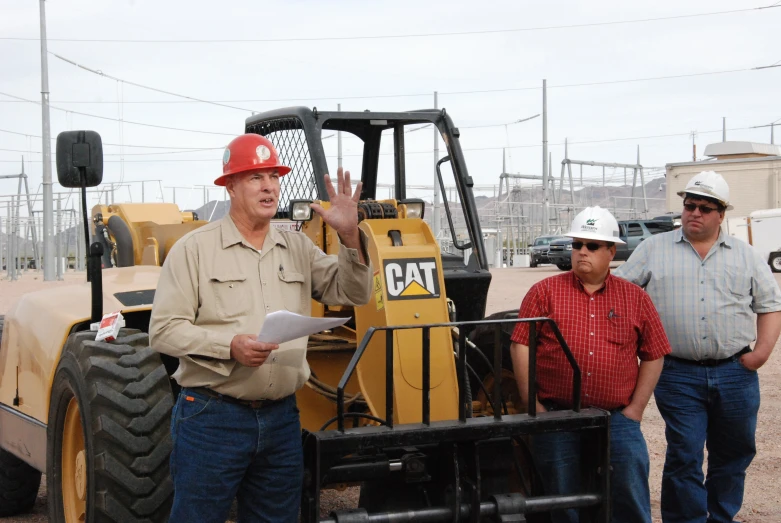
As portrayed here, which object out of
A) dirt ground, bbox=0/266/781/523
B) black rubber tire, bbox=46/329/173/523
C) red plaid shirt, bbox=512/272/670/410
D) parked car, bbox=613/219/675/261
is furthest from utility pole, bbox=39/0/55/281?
red plaid shirt, bbox=512/272/670/410

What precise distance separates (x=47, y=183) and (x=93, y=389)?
27.9 meters

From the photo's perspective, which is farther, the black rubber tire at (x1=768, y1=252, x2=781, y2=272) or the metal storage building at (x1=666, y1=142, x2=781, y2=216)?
the metal storage building at (x1=666, y1=142, x2=781, y2=216)

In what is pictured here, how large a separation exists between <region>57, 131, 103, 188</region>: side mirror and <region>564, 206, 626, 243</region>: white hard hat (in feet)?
7.87

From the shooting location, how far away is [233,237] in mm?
3715

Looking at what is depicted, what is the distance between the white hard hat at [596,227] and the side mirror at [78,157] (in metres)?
2.40

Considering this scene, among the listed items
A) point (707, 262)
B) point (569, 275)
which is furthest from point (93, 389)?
point (707, 262)

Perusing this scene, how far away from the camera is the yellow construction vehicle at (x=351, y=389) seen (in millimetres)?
4051

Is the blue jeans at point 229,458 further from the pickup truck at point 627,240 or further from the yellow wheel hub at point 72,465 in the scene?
the pickup truck at point 627,240

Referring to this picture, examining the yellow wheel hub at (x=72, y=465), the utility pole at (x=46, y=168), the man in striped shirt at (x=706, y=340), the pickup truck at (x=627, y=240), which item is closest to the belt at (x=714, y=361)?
the man in striped shirt at (x=706, y=340)

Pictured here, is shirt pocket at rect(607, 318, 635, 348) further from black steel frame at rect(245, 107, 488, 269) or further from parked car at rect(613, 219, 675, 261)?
parked car at rect(613, 219, 675, 261)

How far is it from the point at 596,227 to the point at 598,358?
2.03 ft

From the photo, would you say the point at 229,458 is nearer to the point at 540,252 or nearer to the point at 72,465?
the point at 72,465

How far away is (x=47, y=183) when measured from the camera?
30.5m

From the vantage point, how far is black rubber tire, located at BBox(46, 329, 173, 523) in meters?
4.34
